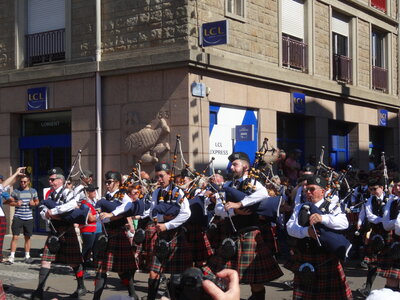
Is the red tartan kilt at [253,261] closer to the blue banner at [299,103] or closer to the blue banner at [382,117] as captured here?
the blue banner at [299,103]

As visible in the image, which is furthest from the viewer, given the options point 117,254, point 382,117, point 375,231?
point 382,117

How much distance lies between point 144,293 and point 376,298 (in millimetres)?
5798

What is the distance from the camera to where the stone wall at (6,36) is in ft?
50.8

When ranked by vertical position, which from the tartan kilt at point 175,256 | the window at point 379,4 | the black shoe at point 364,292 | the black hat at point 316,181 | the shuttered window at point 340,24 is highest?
the window at point 379,4

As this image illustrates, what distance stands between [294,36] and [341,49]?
2.68 metres

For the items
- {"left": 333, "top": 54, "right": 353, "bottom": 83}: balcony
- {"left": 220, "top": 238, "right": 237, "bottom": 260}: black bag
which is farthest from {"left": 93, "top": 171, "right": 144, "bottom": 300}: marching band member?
{"left": 333, "top": 54, "right": 353, "bottom": 83}: balcony

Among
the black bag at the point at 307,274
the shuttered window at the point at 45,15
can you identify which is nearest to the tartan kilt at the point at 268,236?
the black bag at the point at 307,274

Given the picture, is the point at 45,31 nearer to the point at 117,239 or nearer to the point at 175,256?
the point at 117,239

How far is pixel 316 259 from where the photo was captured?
573 cm

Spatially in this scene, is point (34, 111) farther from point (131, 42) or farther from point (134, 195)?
point (134, 195)

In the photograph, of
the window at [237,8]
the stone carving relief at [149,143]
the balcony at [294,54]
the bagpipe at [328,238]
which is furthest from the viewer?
the balcony at [294,54]

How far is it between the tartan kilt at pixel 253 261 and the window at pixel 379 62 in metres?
14.0

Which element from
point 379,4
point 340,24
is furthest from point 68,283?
point 379,4

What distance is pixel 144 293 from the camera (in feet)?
27.8
